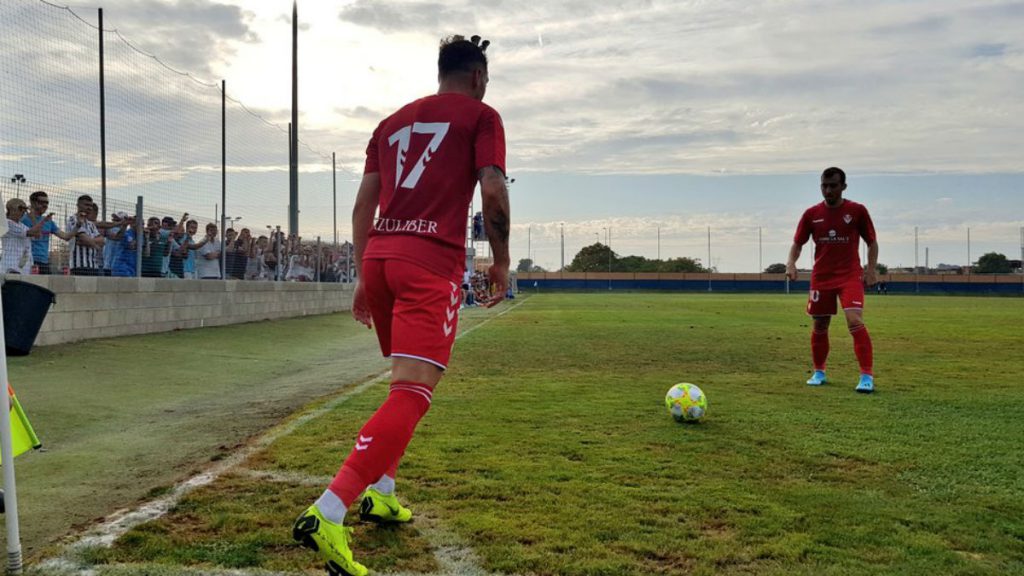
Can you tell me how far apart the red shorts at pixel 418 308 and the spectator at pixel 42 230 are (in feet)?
29.8

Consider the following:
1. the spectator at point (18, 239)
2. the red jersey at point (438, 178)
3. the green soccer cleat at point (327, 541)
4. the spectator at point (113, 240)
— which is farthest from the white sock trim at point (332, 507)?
the spectator at point (113, 240)

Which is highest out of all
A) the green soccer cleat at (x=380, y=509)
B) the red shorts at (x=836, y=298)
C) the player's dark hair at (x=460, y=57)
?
the player's dark hair at (x=460, y=57)

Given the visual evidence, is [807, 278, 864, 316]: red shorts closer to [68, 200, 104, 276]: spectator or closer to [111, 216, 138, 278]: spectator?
[68, 200, 104, 276]: spectator

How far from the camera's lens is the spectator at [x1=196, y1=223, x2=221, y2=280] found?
51.7ft

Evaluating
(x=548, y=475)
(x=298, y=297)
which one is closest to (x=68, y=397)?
(x=548, y=475)

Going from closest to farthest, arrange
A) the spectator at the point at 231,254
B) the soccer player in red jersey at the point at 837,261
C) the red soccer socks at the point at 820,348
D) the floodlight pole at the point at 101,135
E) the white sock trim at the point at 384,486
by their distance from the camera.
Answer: the white sock trim at the point at 384,486
the soccer player in red jersey at the point at 837,261
the red soccer socks at the point at 820,348
the floodlight pole at the point at 101,135
the spectator at the point at 231,254

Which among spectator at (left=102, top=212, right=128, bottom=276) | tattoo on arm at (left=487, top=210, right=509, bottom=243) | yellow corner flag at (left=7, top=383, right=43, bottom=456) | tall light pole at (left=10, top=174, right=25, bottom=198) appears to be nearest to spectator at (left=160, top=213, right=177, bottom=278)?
spectator at (left=102, top=212, right=128, bottom=276)

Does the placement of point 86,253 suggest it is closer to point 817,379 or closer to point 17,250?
point 17,250

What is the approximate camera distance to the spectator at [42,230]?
402 inches

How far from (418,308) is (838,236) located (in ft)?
21.2

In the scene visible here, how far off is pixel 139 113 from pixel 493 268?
1153 centimetres

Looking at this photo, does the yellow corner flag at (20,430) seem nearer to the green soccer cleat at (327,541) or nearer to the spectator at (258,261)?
the green soccer cleat at (327,541)

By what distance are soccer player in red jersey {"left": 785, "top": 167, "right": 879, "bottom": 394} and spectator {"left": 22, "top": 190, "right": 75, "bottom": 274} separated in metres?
9.64

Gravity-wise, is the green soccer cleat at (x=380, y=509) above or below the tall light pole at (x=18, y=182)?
below
